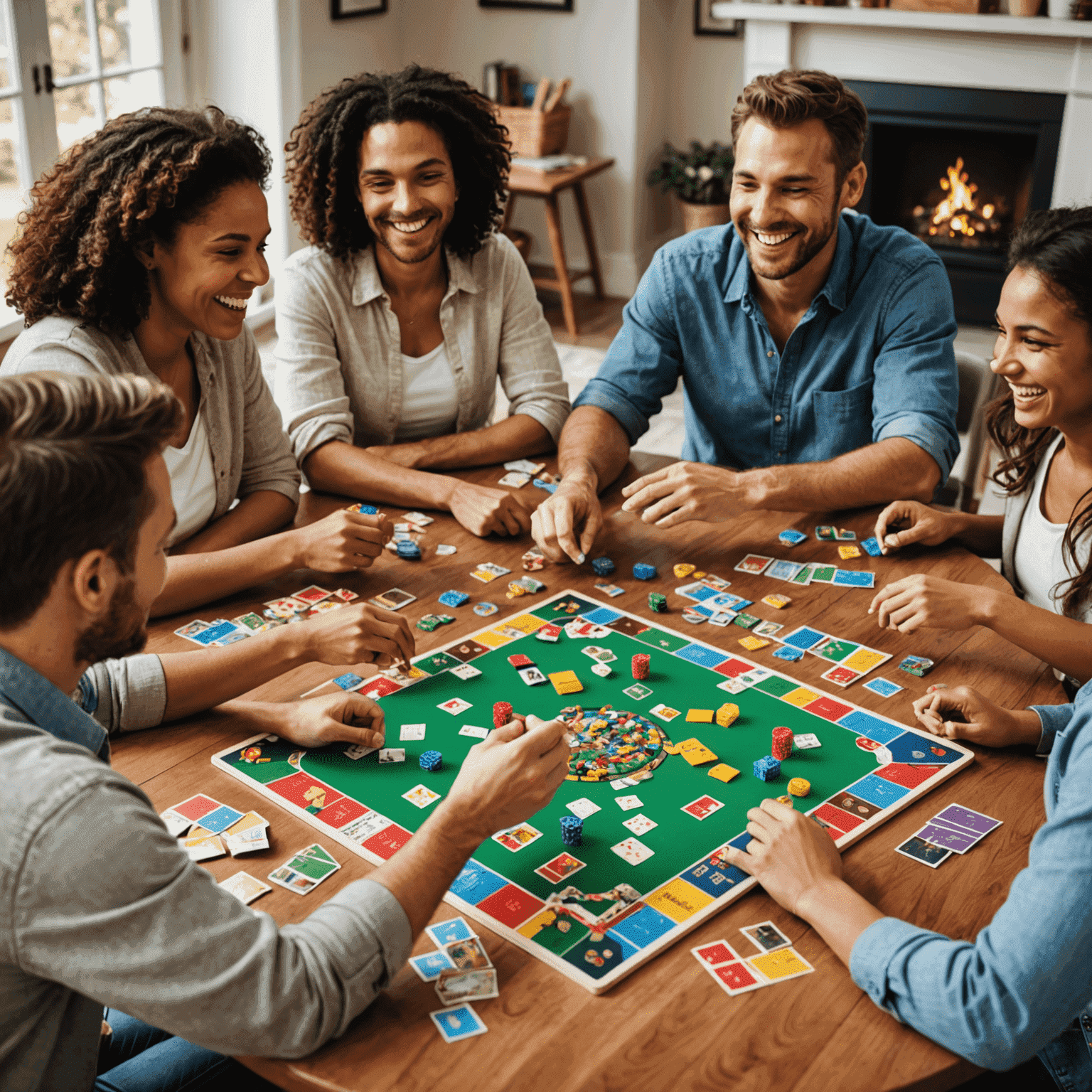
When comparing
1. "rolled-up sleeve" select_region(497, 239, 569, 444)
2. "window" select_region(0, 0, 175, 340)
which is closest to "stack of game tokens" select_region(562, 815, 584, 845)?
"rolled-up sleeve" select_region(497, 239, 569, 444)

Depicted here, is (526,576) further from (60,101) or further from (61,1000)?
(60,101)

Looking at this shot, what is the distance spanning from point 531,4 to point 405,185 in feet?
13.7

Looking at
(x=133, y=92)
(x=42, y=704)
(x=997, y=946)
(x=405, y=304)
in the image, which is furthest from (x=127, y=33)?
(x=997, y=946)

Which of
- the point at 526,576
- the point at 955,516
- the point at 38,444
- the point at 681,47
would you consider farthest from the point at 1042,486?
the point at 681,47

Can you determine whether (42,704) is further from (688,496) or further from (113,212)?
(688,496)

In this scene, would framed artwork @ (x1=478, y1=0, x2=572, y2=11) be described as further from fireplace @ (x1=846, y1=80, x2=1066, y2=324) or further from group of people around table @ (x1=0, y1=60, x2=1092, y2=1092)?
group of people around table @ (x1=0, y1=60, x2=1092, y2=1092)

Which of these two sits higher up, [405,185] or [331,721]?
[405,185]

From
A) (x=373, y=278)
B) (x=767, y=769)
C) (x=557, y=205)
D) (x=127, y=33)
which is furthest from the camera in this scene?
(x=557, y=205)

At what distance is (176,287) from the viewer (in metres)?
2.00

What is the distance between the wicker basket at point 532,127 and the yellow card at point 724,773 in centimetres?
465

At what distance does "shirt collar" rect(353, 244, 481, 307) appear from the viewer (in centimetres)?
253

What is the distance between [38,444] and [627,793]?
83 centimetres

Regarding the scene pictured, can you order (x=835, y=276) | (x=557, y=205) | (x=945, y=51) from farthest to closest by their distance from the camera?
(x=557, y=205)
(x=945, y=51)
(x=835, y=276)

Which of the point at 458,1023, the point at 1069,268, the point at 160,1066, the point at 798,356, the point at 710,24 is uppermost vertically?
the point at 710,24
